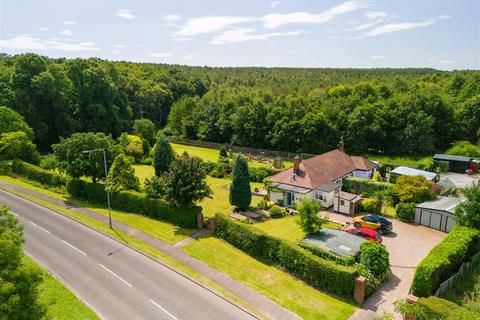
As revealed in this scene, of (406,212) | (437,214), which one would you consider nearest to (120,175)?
(406,212)

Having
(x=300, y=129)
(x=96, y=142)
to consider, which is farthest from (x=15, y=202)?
(x=300, y=129)

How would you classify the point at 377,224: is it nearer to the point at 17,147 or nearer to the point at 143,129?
the point at 17,147

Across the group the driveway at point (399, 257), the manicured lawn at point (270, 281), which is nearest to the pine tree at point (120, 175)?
the manicured lawn at point (270, 281)

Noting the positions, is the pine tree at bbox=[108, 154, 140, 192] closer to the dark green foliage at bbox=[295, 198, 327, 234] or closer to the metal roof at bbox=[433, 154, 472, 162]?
the dark green foliage at bbox=[295, 198, 327, 234]

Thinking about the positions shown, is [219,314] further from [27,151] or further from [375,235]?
[27,151]

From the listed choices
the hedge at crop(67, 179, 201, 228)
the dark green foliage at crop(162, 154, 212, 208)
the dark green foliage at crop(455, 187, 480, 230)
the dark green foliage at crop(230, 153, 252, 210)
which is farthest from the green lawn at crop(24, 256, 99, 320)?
the dark green foliage at crop(455, 187, 480, 230)
